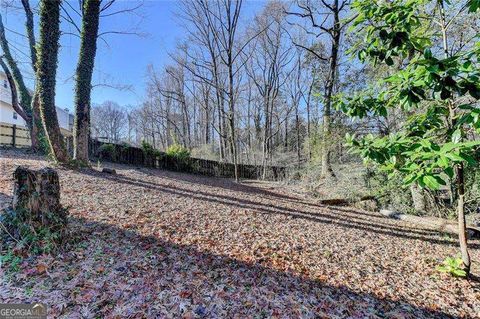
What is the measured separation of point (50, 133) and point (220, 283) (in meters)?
6.47

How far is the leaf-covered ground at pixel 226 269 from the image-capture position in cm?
224

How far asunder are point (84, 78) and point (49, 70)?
0.82m

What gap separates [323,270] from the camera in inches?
122

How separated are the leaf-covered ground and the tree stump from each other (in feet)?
1.08

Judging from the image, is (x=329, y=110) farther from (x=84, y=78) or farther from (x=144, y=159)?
(x=144, y=159)

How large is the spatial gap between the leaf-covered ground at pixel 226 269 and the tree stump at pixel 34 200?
0.33m

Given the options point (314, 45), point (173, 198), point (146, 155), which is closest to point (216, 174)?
point (146, 155)

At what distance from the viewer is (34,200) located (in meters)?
2.76

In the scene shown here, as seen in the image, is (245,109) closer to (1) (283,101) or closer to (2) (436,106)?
(1) (283,101)

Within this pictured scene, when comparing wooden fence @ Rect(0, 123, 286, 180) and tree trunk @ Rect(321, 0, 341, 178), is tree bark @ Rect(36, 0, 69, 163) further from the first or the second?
tree trunk @ Rect(321, 0, 341, 178)

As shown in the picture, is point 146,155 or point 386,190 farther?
point 146,155

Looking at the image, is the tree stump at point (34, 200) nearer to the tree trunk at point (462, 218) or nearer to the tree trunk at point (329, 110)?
the tree trunk at point (462, 218)

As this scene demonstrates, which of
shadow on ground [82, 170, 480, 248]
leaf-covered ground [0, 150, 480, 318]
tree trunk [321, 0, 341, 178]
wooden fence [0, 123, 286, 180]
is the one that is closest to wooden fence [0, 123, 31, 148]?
wooden fence [0, 123, 286, 180]
